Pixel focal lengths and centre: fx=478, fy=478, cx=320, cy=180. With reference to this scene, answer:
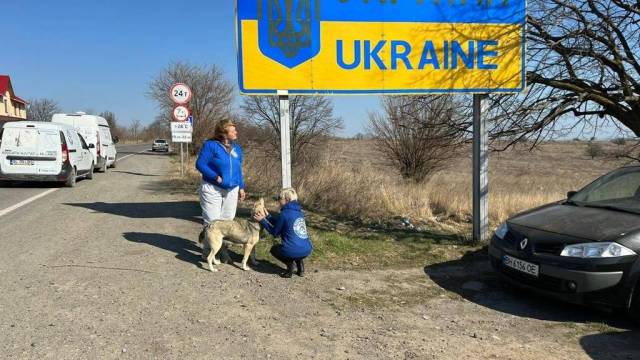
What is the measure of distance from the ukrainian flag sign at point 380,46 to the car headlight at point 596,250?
3257mm

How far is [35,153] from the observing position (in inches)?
516

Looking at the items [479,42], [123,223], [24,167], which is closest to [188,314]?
[123,223]

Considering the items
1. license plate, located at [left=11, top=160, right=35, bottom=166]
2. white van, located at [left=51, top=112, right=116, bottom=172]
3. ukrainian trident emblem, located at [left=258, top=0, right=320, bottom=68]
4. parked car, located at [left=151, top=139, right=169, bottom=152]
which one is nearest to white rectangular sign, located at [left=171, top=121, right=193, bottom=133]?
white van, located at [left=51, top=112, right=116, bottom=172]

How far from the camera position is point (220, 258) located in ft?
19.9

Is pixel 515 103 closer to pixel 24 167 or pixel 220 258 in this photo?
pixel 220 258

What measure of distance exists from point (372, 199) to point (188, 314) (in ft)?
21.5

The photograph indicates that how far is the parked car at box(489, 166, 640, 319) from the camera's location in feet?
14.6

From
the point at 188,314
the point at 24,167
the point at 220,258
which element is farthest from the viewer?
the point at 24,167

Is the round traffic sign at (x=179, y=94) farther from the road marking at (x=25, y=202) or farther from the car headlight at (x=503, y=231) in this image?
the car headlight at (x=503, y=231)

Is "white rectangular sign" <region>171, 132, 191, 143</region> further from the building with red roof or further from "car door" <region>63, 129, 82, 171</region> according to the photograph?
the building with red roof

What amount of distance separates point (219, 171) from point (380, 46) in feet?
9.86

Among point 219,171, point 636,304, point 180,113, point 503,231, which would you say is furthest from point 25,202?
point 636,304

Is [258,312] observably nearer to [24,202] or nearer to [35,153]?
[24,202]

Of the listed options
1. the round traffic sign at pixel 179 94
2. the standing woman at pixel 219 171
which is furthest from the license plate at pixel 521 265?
the round traffic sign at pixel 179 94
